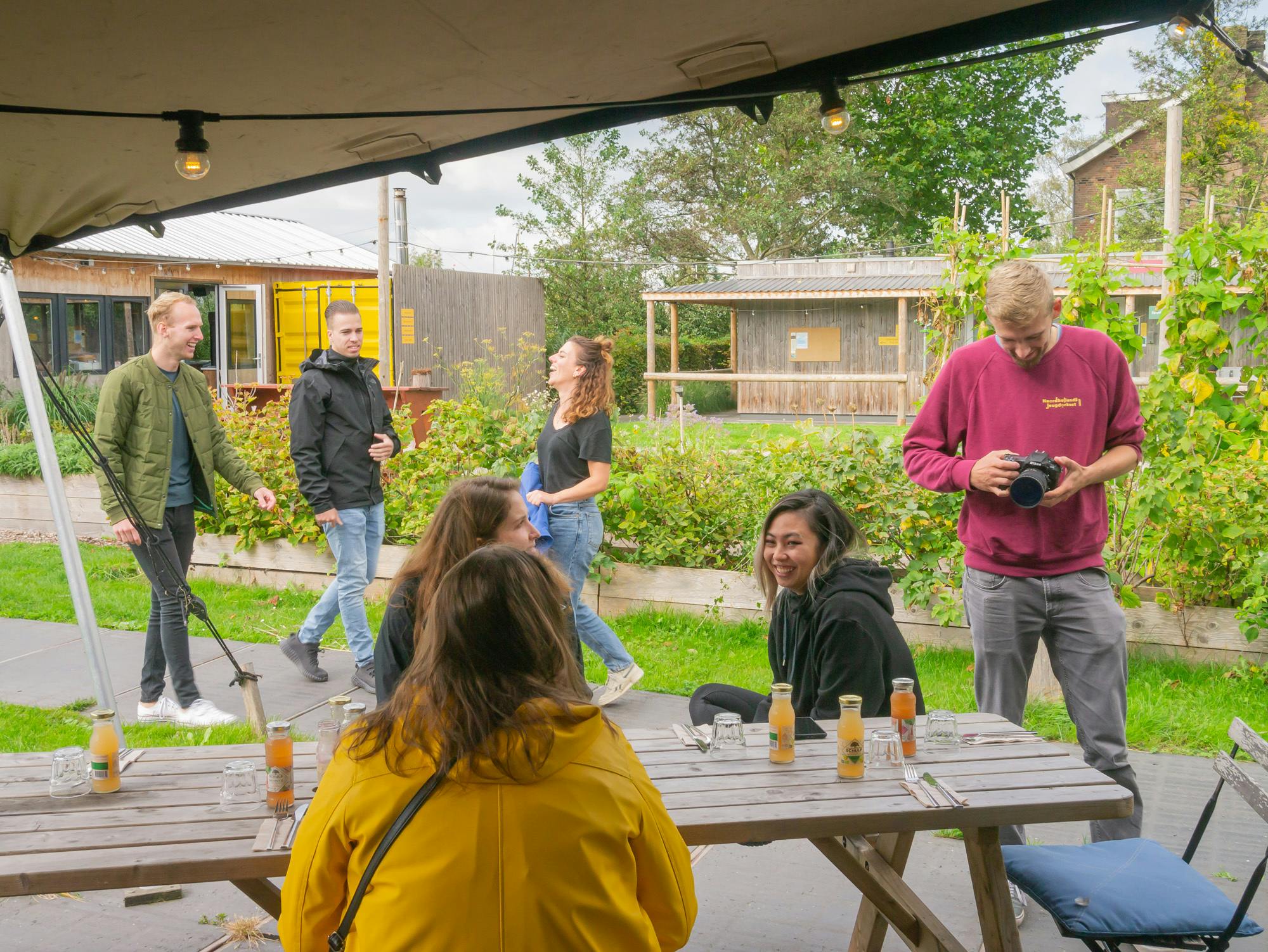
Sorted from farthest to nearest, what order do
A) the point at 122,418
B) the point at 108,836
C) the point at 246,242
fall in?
the point at 246,242 → the point at 122,418 → the point at 108,836

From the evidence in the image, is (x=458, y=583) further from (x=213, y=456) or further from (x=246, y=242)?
(x=246, y=242)

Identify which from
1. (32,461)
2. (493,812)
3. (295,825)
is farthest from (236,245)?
(493,812)

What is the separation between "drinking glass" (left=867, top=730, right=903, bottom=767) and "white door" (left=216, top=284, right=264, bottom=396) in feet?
66.1

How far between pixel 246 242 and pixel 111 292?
486 cm

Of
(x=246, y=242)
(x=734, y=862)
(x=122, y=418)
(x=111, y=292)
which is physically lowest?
(x=734, y=862)

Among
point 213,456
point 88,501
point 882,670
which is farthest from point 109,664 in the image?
point 882,670

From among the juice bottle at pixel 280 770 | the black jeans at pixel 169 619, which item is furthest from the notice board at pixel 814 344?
the juice bottle at pixel 280 770

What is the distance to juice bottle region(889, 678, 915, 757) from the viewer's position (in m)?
2.77

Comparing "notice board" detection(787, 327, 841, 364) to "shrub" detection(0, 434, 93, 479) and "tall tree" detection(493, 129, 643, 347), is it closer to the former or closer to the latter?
"tall tree" detection(493, 129, 643, 347)

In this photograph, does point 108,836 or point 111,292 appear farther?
point 111,292

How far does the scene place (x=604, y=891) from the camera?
68.8 inches

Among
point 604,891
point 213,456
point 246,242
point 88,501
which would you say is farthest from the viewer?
point 246,242

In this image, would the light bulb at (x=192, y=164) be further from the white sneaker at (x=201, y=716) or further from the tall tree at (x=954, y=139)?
the tall tree at (x=954, y=139)

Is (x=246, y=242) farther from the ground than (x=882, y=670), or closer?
farther from the ground
